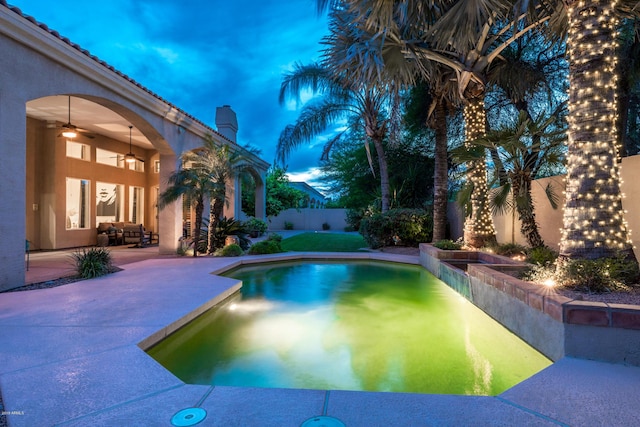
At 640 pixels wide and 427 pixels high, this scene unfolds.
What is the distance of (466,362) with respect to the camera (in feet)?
11.6

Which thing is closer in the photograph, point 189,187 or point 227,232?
point 189,187

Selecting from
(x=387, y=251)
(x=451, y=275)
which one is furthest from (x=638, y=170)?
(x=387, y=251)

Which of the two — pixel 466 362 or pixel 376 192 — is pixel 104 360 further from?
pixel 376 192

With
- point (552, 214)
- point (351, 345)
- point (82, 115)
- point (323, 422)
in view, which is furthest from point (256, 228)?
point (323, 422)

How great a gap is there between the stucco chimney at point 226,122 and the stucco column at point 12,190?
11.1 metres

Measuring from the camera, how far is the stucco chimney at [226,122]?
54.2 ft

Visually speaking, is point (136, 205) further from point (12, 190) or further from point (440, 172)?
point (440, 172)

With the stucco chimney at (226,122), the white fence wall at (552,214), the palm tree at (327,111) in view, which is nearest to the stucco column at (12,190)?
the white fence wall at (552,214)

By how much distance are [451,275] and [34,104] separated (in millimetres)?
11967

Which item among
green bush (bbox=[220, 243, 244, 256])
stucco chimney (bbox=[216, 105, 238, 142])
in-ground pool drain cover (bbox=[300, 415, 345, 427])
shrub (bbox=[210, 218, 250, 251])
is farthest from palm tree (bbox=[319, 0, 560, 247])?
stucco chimney (bbox=[216, 105, 238, 142])

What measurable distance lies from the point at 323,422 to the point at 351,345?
6.69 feet

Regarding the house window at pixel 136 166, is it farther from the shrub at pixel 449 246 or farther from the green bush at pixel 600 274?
the green bush at pixel 600 274

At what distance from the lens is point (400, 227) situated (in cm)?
1217

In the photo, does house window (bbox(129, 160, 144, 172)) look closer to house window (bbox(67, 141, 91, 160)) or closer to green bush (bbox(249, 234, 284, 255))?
house window (bbox(67, 141, 91, 160))
